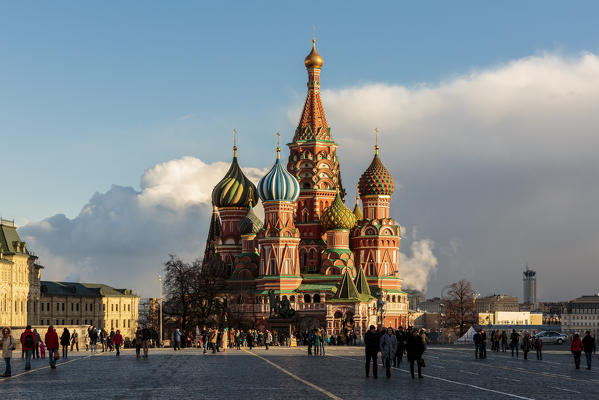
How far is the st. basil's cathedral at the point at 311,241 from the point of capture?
101688 millimetres

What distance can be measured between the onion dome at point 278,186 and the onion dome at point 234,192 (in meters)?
11.1

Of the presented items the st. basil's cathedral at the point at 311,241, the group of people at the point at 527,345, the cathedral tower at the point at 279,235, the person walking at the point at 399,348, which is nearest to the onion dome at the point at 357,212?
the st. basil's cathedral at the point at 311,241

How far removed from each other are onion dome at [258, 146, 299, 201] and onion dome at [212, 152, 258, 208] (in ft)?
36.3

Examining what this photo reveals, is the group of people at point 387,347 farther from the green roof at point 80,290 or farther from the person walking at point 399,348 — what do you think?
the green roof at point 80,290

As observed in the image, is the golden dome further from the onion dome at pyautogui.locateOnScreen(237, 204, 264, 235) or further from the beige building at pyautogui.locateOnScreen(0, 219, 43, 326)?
the beige building at pyautogui.locateOnScreen(0, 219, 43, 326)

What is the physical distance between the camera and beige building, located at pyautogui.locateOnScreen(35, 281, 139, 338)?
144 meters

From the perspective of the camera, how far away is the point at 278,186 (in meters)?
105

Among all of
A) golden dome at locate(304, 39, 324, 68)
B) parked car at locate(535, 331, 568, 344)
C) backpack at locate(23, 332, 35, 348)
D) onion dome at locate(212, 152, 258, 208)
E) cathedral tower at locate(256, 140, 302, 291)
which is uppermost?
golden dome at locate(304, 39, 324, 68)

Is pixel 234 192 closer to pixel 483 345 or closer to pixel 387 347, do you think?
pixel 483 345

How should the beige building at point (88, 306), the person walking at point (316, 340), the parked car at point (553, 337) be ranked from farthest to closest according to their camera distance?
the beige building at point (88, 306) → the parked car at point (553, 337) → the person walking at point (316, 340)

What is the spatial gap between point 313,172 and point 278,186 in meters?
8.10

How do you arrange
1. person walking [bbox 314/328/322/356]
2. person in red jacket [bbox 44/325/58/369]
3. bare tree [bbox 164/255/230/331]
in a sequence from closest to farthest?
person in red jacket [bbox 44/325/58/369] < person walking [bbox 314/328/322/356] < bare tree [bbox 164/255/230/331]

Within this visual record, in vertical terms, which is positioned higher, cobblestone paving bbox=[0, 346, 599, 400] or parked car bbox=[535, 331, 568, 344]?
cobblestone paving bbox=[0, 346, 599, 400]

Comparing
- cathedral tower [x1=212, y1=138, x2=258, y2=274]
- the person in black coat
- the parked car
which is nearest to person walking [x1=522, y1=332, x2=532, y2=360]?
the person in black coat
